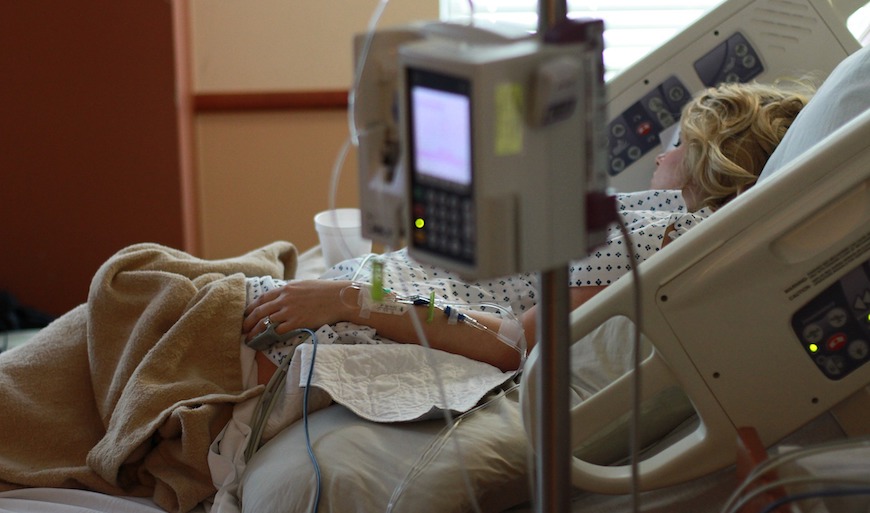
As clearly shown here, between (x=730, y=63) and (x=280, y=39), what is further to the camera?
(x=280, y=39)

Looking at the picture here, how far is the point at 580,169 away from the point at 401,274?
3.56 ft

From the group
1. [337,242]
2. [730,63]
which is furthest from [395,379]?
[730,63]

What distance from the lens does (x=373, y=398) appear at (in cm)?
166

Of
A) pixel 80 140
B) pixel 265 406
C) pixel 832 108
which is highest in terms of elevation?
pixel 832 108

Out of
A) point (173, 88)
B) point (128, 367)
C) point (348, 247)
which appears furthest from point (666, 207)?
point (173, 88)

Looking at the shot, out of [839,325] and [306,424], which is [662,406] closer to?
[839,325]

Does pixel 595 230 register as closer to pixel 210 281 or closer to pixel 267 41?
pixel 210 281

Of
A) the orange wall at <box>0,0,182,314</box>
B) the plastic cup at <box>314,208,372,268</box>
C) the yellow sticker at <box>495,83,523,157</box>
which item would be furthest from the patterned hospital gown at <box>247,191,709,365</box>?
the orange wall at <box>0,0,182,314</box>

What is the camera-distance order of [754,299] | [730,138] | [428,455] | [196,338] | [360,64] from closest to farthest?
[360,64] → [754,299] → [428,455] → [196,338] → [730,138]

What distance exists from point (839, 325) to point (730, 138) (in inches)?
25.1

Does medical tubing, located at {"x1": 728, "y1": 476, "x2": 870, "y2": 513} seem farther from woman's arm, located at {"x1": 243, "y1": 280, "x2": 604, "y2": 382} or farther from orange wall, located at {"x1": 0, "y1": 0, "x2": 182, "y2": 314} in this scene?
orange wall, located at {"x1": 0, "y1": 0, "x2": 182, "y2": 314}

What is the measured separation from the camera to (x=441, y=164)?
92cm

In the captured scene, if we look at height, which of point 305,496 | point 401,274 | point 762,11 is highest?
point 762,11

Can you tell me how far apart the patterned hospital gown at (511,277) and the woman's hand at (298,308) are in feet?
0.08
